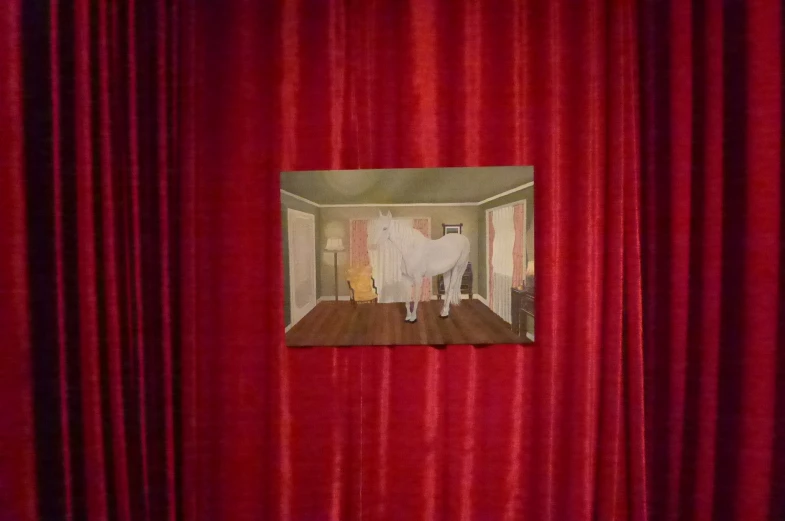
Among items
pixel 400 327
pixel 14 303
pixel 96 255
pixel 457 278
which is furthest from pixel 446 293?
pixel 14 303

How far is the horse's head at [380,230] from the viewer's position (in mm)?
1484

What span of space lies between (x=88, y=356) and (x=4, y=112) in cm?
67

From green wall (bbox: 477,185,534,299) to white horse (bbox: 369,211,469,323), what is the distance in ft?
0.18

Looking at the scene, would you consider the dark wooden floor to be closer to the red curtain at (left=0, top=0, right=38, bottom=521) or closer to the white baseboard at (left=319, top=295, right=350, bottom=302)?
the white baseboard at (left=319, top=295, right=350, bottom=302)

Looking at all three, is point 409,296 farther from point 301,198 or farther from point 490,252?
point 301,198

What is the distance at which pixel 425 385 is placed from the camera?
60.3 inches

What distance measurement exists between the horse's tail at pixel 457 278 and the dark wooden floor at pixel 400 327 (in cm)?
3

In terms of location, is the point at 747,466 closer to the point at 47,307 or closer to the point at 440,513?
the point at 440,513

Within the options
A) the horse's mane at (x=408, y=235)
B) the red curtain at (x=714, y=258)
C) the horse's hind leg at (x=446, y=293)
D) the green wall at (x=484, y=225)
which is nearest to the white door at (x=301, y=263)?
the horse's mane at (x=408, y=235)

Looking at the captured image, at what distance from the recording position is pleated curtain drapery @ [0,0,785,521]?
1307 millimetres

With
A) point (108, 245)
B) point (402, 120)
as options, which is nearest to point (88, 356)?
point (108, 245)

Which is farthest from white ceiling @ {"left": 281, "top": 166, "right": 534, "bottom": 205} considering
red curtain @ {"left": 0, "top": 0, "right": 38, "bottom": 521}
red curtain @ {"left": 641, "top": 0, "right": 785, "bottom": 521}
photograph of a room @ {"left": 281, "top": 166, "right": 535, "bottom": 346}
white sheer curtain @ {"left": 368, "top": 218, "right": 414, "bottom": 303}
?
red curtain @ {"left": 0, "top": 0, "right": 38, "bottom": 521}

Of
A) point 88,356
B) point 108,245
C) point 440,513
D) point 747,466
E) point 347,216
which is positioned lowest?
point 440,513

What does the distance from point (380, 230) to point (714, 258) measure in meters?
1.08
